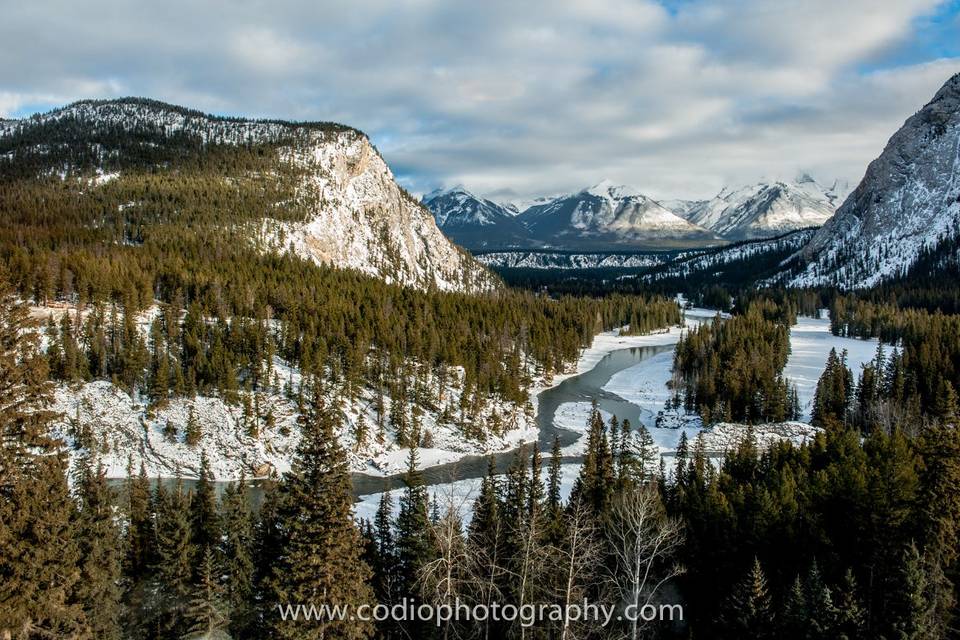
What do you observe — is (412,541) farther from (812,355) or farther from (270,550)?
(812,355)

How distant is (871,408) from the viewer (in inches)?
2997

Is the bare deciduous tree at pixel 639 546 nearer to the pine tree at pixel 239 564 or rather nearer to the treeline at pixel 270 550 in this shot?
the treeline at pixel 270 550

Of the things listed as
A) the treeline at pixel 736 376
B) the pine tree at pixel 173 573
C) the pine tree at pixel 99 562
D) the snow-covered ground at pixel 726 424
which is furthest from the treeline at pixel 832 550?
the treeline at pixel 736 376

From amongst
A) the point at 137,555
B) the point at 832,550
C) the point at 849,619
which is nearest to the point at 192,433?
the point at 137,555

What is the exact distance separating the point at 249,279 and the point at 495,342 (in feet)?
150

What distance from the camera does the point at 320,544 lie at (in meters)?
21.2

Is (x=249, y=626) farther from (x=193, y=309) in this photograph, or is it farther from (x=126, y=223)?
(x=126, y=223)

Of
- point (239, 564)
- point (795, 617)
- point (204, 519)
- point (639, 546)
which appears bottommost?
point (795, 617)

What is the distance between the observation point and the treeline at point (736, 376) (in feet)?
266

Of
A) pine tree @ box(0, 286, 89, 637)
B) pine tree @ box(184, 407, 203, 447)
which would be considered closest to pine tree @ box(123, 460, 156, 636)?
pine tree @ box(0, 286, 89, 637)

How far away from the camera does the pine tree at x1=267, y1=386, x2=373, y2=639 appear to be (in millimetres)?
20938

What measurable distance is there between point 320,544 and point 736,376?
253 ft

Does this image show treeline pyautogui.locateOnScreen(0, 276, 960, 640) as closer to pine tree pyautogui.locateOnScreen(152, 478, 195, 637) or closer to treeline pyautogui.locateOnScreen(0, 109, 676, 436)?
pine tree pyautogui.locateOnScreen(152, 478, 195, 637)

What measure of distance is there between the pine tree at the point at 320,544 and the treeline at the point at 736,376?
66701mm
